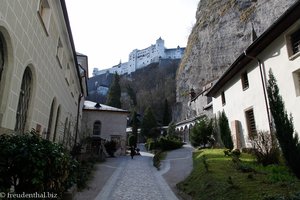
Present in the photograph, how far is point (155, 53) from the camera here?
106 m

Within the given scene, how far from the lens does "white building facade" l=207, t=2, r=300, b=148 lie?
1040cm

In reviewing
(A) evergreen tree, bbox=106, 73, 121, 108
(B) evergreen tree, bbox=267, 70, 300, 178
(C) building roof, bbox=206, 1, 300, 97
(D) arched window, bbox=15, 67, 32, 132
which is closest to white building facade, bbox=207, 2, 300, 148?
(C) building roof, bbox=206, 1, 300, 97

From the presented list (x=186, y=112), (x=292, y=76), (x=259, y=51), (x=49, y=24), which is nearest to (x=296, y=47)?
(x=292, y=76)

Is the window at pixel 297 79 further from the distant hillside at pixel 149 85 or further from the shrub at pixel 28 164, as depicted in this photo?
the distant hillside at pixel 149 85

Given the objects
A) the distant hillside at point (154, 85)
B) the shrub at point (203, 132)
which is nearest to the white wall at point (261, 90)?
the shrub at point (203, 132)

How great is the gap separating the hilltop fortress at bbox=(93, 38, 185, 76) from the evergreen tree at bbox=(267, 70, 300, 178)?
92353 millimetres

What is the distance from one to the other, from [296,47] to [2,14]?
10.7m

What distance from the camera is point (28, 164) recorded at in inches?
151

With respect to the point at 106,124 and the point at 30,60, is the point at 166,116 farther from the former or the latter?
the point at 30,60

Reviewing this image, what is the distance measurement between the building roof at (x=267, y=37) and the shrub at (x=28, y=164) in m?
9.61

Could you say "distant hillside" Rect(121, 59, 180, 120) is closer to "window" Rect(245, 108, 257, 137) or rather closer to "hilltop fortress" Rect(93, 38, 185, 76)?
"hilltop fortress" Rect(93, 38, 185, 76)

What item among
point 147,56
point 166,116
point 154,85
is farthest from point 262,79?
point 147,56

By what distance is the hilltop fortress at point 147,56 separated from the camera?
103875 mm

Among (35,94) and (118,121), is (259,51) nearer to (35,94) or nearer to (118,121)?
(35,94)
